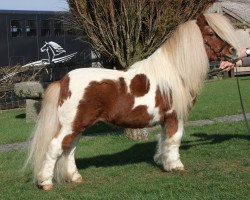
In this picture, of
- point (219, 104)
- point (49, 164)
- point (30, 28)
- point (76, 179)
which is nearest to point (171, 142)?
point (76, 179)

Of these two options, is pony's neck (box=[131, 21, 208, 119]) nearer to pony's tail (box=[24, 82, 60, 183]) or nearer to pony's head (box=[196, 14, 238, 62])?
pony's head (box=[196, 14, 238, 62])

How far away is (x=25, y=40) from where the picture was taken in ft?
70.4

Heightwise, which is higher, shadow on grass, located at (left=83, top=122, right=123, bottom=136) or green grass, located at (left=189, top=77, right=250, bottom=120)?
green grass, located at (left=189, top=77, right=250, bottom=120)

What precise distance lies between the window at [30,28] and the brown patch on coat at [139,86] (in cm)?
1625

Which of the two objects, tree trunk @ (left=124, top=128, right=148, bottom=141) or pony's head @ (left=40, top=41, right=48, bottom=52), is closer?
tree trunk @ (left=124, top=128, right=148, bottom=141)

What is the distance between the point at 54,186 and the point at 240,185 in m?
2.37

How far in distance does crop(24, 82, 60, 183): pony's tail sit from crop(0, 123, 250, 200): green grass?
0.44 metres

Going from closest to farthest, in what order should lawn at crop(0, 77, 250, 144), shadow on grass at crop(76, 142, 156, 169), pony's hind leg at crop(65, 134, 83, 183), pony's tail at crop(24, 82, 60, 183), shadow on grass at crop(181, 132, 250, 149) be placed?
pony's tail at crop(24, 82, 60, 183) → pony's hind leg at crop(65, 134, 83, 183) → shadow on grass at crop(76, 142, 156, 169) → shadow on grass at crop(181, 132, 250, 149) → lawn at crop(0, 77, 250, 144)

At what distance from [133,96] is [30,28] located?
16.6 metres

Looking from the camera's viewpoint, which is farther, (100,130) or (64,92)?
(100,130)

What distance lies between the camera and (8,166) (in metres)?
8.24

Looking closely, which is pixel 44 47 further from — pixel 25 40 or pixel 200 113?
pixel 200 113

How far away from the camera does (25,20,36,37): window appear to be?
2183 cm

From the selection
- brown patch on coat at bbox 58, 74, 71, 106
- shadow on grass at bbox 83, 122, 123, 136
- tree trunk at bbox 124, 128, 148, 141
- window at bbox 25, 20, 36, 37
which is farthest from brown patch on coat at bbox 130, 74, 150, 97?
window at bbox 25, 20, 36, 37
